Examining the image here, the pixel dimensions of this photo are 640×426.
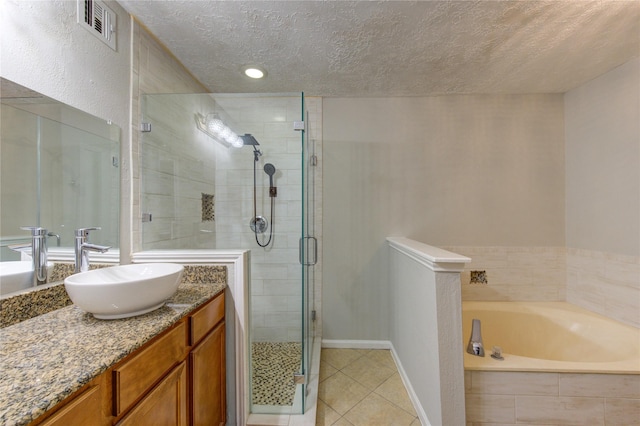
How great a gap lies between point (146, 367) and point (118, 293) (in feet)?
0.90

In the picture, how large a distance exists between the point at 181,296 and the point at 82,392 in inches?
25.1

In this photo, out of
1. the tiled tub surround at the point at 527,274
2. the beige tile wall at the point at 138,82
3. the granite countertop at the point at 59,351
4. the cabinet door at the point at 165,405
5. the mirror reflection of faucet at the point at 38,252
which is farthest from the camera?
the tiled tub surround at the point at 527,274

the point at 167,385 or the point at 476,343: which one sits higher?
the point at 167,385

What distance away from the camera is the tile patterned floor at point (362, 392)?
1.61 meters

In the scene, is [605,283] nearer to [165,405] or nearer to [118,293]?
[165,405]

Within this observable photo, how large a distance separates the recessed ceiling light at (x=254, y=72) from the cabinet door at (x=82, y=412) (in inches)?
79.0

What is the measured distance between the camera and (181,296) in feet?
4.17

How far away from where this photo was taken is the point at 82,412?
0.63 metres

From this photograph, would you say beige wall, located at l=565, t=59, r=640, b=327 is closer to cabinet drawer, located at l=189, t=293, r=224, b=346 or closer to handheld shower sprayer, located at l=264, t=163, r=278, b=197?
handheld shower sprayer, located at l=264, t=163, r=278, b=197

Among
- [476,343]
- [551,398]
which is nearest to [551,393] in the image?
[551,398]

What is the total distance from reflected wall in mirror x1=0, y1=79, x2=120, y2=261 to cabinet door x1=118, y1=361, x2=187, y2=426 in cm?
71

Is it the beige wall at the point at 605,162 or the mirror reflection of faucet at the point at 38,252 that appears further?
the beige wall at the point at 605,162

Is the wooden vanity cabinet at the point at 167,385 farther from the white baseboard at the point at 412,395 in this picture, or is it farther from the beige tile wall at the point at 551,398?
the beige tile wall at the point at 551,398

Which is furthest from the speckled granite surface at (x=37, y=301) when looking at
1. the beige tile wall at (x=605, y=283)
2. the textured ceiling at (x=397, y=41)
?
the beige tile wall at (x=605, y=283)
